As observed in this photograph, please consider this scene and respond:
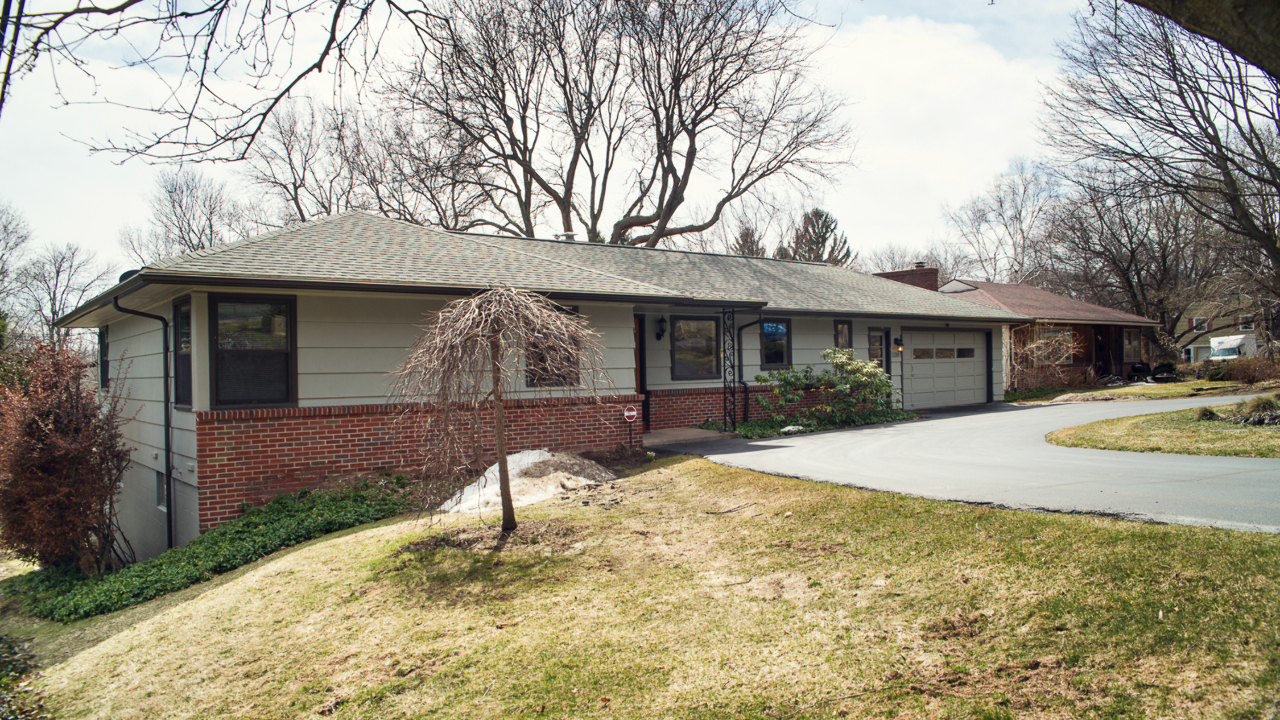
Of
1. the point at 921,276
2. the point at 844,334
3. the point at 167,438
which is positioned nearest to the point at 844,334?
the point at 844,334

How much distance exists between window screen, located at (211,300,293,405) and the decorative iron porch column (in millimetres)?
8313

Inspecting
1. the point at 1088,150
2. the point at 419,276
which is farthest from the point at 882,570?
the point at 1088,150

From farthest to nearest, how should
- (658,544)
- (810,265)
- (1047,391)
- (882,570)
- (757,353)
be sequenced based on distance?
(1047,391) < (810,265) < (757,353) < (658,544) < (882,570)

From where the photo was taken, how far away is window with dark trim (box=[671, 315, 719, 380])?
Result: 47.2 ft

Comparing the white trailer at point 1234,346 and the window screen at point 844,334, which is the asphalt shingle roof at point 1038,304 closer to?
the window screen at point 844,334

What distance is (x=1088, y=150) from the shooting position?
18656mm

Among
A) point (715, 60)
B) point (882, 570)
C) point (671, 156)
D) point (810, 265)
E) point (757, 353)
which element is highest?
point (715, 60)

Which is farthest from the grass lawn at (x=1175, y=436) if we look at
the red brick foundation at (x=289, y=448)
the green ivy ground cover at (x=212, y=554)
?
the green ivy ground cover at (x=212, y=554)

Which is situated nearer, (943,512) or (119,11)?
(119,11)

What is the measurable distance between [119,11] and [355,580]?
464 cm

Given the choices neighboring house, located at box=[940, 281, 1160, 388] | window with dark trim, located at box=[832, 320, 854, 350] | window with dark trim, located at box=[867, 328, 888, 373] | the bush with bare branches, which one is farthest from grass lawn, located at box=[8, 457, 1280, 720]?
neighboring house, located at box=[940, 281, 1160, 388]

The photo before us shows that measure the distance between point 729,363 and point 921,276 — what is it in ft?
38.9

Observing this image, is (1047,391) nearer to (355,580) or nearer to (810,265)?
(810,265)

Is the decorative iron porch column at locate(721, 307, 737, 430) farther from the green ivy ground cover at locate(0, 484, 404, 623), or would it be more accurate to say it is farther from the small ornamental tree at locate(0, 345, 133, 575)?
the small ornamental tree at locate(0, 345, 133, 575)
